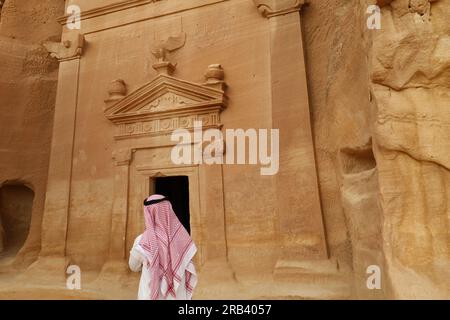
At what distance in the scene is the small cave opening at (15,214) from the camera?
8.91m

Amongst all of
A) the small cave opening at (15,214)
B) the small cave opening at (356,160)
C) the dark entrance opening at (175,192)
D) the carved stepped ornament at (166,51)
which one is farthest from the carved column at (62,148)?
the small cave opening at (356,160)

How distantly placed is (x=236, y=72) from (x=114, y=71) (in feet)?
9.29

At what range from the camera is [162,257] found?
3.14m

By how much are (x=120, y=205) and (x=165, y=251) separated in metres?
4.31

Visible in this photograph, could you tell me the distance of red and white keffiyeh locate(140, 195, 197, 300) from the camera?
3.07m

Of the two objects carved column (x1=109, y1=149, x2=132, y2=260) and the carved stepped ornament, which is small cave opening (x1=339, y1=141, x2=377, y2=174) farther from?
carved column (x1=109, y1=149, x2=132, y2=260)

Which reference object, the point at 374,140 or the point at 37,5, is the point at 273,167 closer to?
the point at 374,140

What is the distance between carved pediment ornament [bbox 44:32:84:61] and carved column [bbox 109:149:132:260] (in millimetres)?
2677

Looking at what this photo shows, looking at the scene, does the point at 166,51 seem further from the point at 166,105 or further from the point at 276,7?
the point at 276,7

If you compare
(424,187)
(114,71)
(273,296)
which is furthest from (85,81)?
(424,187)

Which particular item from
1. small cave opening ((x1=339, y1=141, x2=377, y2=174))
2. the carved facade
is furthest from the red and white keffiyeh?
small cave opening ((x1=339, y1=141, x2=377, y2=174))

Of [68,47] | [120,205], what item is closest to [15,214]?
[120,205]

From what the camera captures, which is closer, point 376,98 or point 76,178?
point 376,98

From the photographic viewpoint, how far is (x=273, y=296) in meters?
→ 5.46
